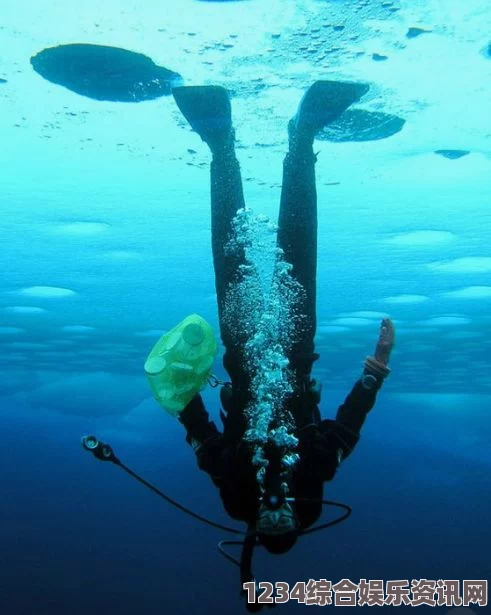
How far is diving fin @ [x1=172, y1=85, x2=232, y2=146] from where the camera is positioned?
560 cm

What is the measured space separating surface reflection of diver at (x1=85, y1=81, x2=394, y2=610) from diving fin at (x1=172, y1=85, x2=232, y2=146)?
10 mm

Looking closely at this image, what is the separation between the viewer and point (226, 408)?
17.4 ft

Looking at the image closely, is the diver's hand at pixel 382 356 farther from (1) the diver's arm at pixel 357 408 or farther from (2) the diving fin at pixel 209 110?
(2) the diving fin at pixel 209 110

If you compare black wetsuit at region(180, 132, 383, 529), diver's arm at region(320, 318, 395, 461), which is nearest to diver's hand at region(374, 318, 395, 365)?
diver's arm at region(320, 318, 395, 461)

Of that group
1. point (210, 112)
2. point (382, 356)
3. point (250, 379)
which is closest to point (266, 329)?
point (250, 379)

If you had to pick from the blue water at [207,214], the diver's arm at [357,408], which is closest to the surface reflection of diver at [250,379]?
the diver's arm at [357,408]

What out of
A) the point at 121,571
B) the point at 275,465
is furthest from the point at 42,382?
the point at 275,465

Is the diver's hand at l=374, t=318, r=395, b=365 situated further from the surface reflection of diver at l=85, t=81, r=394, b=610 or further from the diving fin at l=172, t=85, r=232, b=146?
the diving fin at l=172, t=85, r=232, b=146

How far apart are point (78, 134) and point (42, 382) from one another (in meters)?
26.1

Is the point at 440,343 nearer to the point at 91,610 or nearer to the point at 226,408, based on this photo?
the point at 226,408

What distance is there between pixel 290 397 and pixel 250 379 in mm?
446

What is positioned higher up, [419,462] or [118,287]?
[118,287]

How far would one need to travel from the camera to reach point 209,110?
5672 mm

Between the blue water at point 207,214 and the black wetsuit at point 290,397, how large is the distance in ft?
4.08
